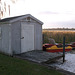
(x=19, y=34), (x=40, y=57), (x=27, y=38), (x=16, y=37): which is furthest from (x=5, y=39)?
(x=40, y=57)

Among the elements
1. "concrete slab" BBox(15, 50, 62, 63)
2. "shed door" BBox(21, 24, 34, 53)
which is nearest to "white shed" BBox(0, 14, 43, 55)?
"shed door" BBox(21, 24, 34, 53)

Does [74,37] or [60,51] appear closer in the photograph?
[60,51]

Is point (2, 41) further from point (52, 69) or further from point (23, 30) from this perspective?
point (52, 69)

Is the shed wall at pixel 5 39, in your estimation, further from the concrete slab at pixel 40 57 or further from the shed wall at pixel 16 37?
the concrete slab at pixel 40 57

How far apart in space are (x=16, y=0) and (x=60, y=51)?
606 inches

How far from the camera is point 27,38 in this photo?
10.0 meters

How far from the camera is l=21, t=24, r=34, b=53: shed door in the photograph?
971cm

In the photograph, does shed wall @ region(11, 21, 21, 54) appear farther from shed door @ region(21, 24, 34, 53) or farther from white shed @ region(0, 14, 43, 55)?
shed door @ region(21, 24, 34, 53)

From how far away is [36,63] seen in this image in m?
7.29

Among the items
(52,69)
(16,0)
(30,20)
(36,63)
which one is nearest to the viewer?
(52,69)

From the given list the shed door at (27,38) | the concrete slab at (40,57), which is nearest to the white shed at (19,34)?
the shed door at (27,38)

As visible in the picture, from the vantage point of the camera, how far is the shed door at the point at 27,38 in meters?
9.71

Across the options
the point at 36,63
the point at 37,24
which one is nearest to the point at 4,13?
the point at 37,24

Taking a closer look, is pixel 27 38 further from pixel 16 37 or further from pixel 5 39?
pixel 5 39
